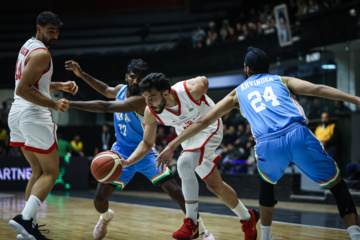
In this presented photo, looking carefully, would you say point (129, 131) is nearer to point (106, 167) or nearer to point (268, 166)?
point (106, 167)

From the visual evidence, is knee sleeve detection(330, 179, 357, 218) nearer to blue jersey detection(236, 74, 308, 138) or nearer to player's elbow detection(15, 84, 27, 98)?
blue jersey detection(236, 74, 308, 138)

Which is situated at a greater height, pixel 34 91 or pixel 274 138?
pixel 34 91

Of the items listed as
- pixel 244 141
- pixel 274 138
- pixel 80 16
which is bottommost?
pixel 244 141

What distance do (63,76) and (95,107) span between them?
50.2 ft

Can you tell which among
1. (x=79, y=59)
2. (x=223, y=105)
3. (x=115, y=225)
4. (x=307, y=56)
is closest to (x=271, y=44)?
(x=307, y=56)

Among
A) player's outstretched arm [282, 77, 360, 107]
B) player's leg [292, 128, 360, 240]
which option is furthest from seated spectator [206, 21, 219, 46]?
player's leg [292, 128, 360, 240]

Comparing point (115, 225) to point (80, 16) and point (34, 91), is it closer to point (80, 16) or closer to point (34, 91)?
point (34, 91)

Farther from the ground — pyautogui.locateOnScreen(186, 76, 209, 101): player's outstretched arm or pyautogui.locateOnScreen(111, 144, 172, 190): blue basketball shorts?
pyautogui.locateOnScreen(186, 76, 209, 101): player's outstretched arm

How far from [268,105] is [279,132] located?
0.24 m

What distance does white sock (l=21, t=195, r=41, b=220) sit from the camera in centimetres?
394

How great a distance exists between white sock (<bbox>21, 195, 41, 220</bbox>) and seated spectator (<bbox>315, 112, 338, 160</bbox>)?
735 centimetres

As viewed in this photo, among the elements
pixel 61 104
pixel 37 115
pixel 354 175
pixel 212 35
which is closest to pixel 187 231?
pixel 61 104

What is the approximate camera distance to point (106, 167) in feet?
13.6

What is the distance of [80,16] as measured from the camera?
2348 cm
